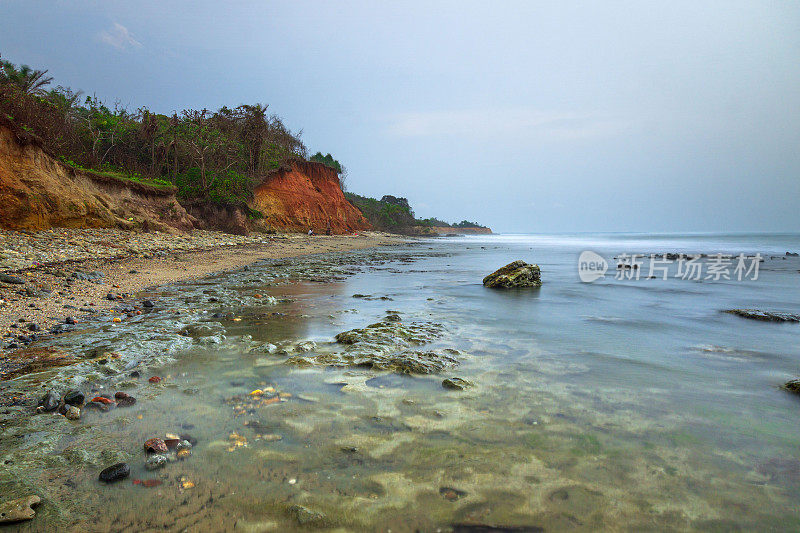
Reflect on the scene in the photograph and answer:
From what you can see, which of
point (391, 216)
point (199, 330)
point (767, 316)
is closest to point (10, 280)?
point (199, 330)

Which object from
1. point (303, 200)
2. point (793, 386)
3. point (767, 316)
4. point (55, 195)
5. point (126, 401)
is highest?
point (303, 200)

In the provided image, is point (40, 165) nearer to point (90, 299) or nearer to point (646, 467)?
point (90, 299)

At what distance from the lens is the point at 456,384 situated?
3.68 m

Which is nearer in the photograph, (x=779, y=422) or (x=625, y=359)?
(x=779, y=422)

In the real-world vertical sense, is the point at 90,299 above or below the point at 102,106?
below

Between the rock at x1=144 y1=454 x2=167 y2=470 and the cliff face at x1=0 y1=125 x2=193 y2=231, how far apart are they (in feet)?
48.7

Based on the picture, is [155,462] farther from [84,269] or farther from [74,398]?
[84,269]

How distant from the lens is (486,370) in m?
4.20

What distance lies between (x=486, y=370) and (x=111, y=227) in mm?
17954

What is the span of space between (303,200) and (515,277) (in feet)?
100

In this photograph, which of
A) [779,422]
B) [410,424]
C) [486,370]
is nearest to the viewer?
[410,424]

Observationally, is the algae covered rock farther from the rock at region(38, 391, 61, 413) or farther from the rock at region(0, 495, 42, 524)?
the rock at region(0, 495, 42, 524)

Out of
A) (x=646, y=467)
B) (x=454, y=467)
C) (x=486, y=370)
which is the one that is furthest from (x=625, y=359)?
(x=454, y=467)

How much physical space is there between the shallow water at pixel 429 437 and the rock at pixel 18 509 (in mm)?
62
